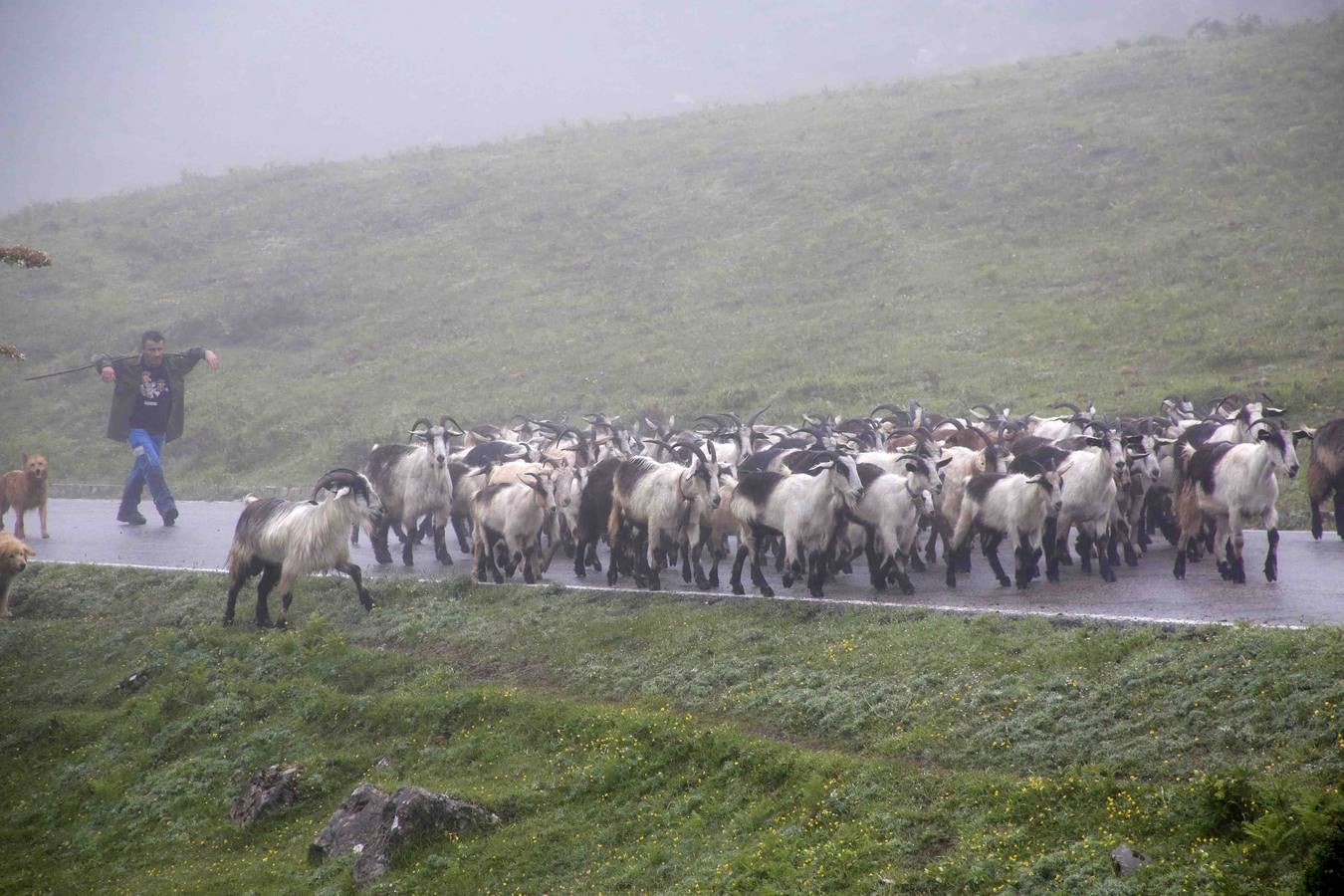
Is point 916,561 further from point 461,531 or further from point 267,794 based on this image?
point 267,794

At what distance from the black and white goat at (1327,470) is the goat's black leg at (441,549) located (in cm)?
1171

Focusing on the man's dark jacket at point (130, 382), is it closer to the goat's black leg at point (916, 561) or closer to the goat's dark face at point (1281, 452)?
the goat's black leg at point (916, 561)

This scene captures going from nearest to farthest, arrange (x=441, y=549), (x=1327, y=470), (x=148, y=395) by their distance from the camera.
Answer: (x=1327, y=470)
(x=441, y=549)
(x=148, y=395)

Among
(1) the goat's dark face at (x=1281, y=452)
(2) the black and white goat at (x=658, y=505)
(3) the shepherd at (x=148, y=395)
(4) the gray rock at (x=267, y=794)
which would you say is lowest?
(4) the gray rock at (x=267, y=794)

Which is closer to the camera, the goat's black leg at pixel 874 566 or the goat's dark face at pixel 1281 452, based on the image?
the goat's dark face at pixel 1281 452

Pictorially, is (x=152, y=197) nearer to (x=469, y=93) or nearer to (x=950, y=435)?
(x=950, y=435)

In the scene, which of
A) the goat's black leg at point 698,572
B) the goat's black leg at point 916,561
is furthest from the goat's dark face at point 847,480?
the goat's black leg at point 698,572

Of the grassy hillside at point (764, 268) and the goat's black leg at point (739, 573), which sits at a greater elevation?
the grassy hillside at point (764, 268)

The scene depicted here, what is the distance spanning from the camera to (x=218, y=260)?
45406mm

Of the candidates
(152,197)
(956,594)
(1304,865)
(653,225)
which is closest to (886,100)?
(653,225)

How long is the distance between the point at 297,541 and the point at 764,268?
25.6 meters

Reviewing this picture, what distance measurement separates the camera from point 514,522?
16.6m

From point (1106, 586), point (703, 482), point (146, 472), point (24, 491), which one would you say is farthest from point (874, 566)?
point (24, 491)

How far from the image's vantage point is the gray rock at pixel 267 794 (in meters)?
11.6
